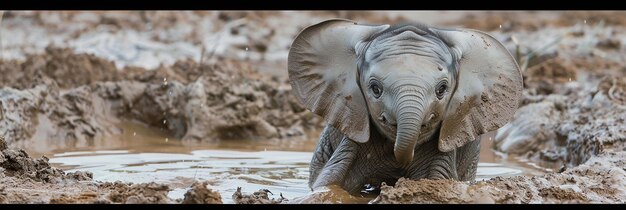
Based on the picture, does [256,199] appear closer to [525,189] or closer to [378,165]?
[378,165]

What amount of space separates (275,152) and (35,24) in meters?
8.53

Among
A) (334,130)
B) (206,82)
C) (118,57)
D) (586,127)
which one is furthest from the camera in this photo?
(118,57)

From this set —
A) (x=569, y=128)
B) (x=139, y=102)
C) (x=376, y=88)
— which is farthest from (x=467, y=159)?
(x=139, y=102)

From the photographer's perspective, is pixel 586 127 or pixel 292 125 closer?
pixel 586 127

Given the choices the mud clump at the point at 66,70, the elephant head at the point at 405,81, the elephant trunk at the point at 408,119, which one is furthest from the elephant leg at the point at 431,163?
the mud clump at the point at 66,70

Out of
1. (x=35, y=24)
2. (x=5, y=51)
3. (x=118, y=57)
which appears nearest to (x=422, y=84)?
(x=118, y=57)

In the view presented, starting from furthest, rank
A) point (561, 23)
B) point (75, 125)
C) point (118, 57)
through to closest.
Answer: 1. point (561, 23)
2. point (118, 57)
3. point (75, 125)

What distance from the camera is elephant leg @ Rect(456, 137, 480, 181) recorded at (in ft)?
25.4

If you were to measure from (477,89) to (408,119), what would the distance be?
933 mm

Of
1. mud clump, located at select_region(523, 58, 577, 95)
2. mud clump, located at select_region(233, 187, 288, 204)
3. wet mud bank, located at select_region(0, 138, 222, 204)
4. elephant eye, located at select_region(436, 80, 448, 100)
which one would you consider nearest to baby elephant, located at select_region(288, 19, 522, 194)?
elephant eye, located at select_region(436, 80, 448, 100)

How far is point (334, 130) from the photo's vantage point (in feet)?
25.8

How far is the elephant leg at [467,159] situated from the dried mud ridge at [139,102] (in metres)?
4.03

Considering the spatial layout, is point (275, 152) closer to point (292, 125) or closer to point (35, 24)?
point (292, 125)

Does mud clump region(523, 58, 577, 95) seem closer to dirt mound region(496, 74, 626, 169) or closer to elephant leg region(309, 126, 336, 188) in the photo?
dirt mound region(496, 74, 626, 169)
